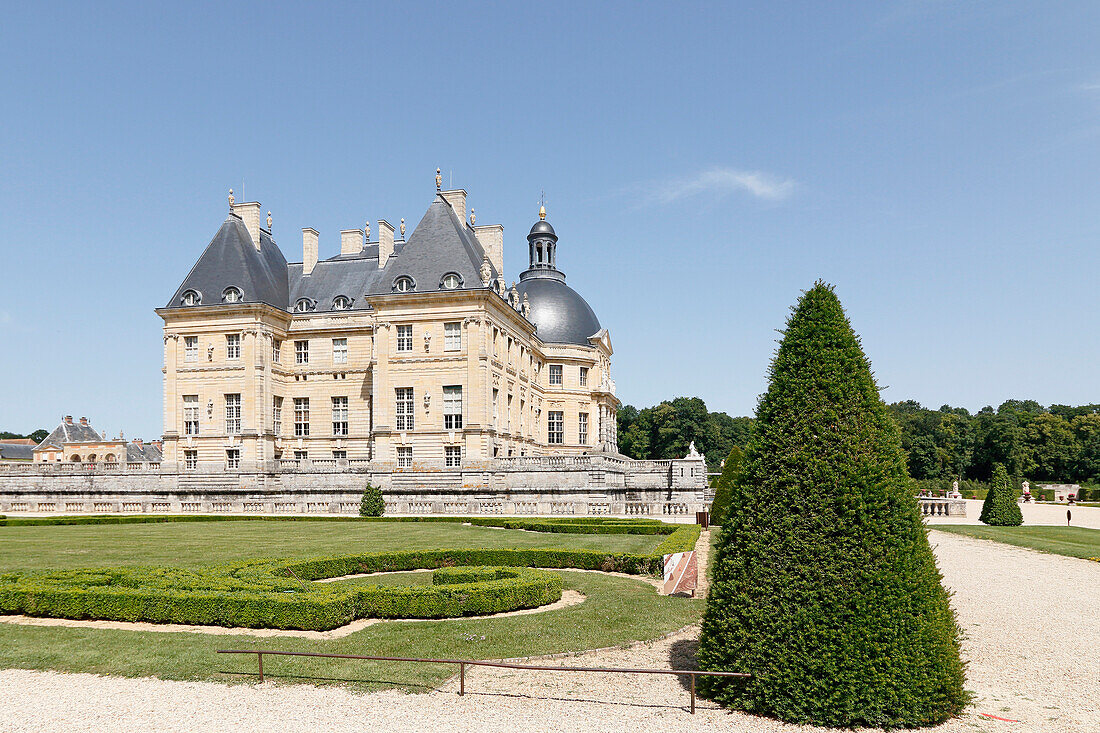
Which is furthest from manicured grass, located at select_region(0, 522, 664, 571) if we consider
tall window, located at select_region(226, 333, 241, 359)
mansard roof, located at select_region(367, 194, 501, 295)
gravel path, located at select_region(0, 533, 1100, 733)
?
tall window, located at select_region(226, 333, 241, 359)

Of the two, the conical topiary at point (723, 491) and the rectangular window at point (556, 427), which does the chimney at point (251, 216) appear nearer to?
the rectangular window at point (556, 427)

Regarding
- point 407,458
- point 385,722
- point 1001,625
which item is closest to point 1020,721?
point 1001,625

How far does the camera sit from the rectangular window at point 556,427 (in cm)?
6184

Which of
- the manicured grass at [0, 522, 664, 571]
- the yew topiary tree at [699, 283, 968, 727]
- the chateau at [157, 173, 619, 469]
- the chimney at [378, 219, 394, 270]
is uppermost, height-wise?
the chimney at [378, 219, 394, 270]

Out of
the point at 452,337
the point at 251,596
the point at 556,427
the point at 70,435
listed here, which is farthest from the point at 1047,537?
the point at 70,435

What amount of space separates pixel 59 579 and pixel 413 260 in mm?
35754

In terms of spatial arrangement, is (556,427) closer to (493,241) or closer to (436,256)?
(493,241)

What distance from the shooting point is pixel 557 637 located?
35.1 ft

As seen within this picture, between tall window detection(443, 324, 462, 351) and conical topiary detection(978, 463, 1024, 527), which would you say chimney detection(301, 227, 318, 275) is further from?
conical topiary detection(978, 463, 1024, 527)

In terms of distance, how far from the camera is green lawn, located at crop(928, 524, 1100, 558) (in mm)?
22789

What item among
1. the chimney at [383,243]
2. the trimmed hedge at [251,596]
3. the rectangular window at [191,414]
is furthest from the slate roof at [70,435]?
the trimmed hedge at [251,596]

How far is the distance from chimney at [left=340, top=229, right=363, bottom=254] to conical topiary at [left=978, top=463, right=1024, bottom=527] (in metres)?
41.1

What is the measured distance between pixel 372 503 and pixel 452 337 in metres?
13.5

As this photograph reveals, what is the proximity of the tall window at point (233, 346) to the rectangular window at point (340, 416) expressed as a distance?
21.2 ft
